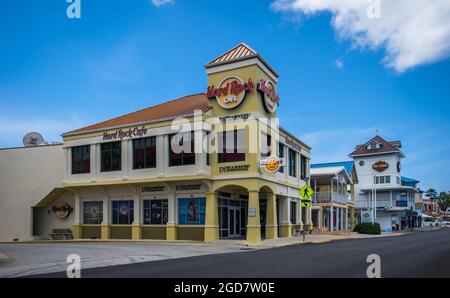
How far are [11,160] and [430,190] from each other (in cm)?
12336

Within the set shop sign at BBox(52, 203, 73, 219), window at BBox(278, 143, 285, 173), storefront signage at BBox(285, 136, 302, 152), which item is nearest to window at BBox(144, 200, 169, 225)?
shop sign at BBox(52, 203, 73, 219)

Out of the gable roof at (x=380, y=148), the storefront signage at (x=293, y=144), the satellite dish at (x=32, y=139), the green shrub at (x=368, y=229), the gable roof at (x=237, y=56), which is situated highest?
the gable roof at (x=237, y=56)

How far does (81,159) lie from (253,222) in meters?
14.7

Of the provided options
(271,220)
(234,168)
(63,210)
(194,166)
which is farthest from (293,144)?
(63,210)

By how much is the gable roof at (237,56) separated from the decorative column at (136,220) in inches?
405

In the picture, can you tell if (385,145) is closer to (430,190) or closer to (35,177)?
(35,177)

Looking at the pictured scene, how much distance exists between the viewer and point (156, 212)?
31.2 meters

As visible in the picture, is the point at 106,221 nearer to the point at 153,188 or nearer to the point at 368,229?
the point at 153,188

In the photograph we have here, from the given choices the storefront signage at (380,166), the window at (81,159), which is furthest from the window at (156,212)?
the storefront signage at (380,166)

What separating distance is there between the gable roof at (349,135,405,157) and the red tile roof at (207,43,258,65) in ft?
151

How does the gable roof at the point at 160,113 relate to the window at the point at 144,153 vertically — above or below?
above

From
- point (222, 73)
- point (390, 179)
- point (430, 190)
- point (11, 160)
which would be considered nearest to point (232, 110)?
point (222, 73)

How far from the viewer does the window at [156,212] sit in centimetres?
3078

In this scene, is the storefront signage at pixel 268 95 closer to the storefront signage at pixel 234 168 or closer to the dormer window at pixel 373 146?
the storefront signage at pixel 234 168
